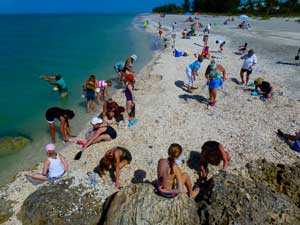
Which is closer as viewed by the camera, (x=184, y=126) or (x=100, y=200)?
(x=100, y=200)

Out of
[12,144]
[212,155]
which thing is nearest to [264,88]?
[212,155]

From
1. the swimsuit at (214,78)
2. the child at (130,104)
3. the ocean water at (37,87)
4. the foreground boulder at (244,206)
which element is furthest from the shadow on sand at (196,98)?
the foreground boulder at (244,206)

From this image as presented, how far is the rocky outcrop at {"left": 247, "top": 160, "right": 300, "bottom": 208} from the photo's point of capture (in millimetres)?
5848

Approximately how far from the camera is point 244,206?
16.2 feet

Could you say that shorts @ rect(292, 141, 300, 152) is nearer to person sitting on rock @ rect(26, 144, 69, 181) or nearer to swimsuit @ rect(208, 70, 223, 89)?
swimsuit @ rect(208, 70, 223, 89)

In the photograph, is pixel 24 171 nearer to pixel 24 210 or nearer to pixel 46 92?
pixel 24 210

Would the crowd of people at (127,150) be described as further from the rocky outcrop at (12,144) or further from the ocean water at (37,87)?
the rocky outcrop at (12,144)

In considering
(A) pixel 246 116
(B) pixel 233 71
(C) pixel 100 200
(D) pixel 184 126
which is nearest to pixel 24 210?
(C) pixel 100 200

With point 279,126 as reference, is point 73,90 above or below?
below

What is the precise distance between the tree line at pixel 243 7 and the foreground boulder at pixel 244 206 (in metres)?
69.5

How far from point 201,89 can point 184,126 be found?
13.1ft

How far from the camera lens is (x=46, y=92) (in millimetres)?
15836

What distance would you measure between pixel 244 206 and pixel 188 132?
167 inches

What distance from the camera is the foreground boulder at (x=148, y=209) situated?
16.2 feet
